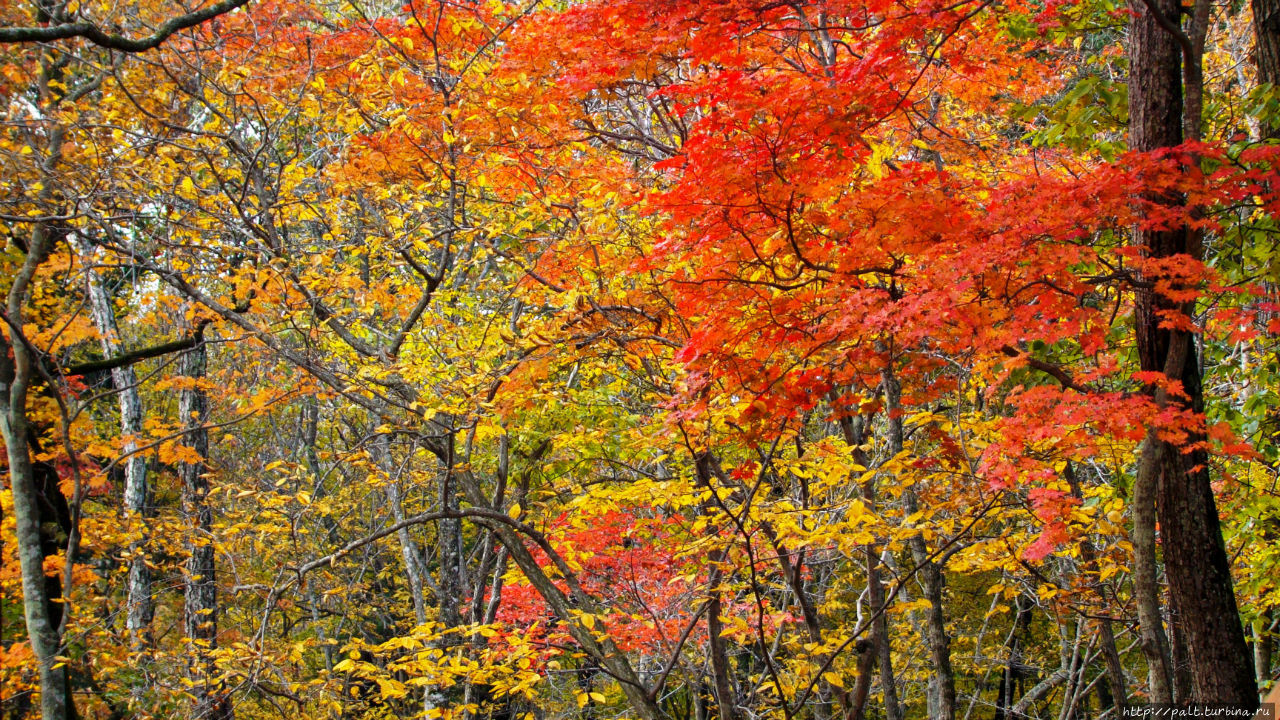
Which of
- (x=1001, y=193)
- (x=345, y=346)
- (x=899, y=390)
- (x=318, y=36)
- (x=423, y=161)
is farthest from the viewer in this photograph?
(x=345, y=346)

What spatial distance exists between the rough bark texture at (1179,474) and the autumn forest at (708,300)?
0.02m

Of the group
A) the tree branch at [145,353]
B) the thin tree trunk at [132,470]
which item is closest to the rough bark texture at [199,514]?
the thin tree trunk at [132,470]

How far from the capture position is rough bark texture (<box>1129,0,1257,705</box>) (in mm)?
3568

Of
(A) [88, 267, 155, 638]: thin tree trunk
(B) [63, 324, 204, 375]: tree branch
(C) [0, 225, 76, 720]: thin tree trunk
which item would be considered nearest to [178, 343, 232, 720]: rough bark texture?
(A) [88, 267, 155, 638]: thin tree trunk

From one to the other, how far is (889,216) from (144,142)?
5.04 metres

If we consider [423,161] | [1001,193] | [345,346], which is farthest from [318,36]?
[1001,193]

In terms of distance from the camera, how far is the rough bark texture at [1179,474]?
140 inches

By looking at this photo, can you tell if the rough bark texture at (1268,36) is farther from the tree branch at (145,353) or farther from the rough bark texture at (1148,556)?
the tree branch at (145,353)

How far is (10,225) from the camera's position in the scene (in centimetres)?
611

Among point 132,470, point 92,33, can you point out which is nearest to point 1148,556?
point 92,33

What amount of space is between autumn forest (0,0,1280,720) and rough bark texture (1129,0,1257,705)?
17 millimetres

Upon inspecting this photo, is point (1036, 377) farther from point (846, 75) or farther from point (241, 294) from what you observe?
point (241, 294)

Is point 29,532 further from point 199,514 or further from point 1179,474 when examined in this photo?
point 1179,474

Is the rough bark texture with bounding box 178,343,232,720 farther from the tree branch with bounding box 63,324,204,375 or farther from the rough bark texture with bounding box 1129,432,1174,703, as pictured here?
the rough bark texture with bounding box 1129,432,1174,703
